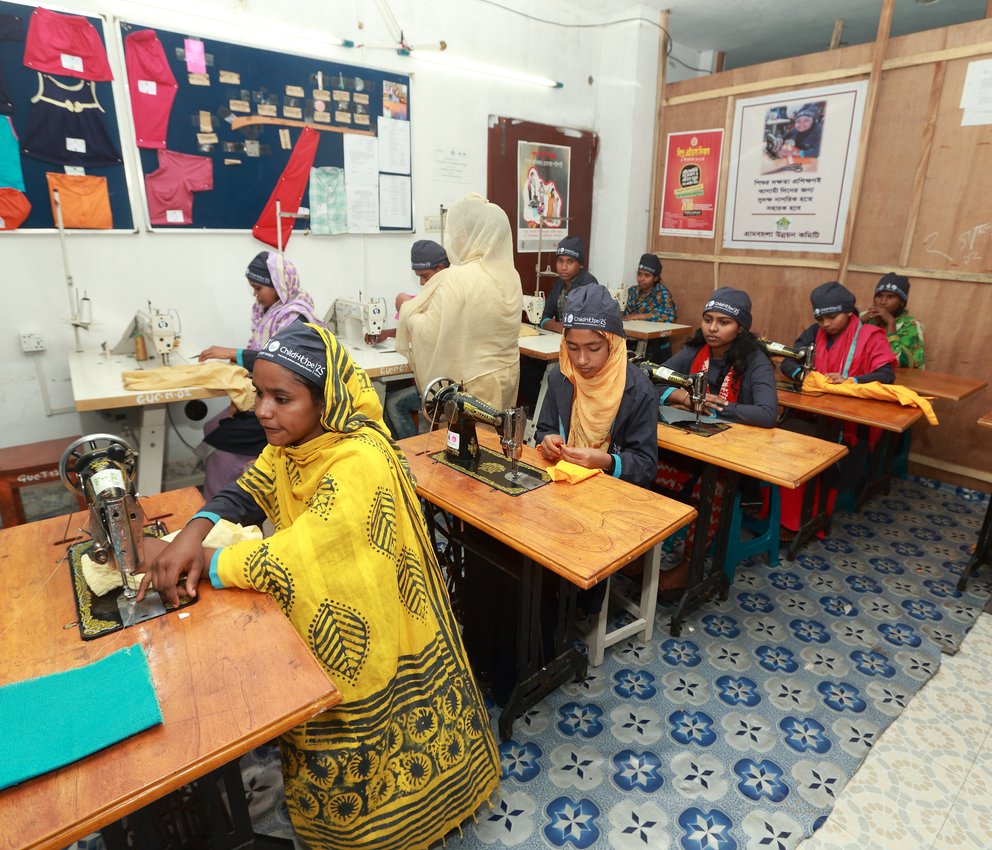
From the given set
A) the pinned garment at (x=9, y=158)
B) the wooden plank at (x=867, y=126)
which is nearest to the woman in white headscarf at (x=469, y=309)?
the pinned garment at (x=9, y=158)

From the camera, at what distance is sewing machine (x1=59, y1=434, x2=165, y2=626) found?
124cm

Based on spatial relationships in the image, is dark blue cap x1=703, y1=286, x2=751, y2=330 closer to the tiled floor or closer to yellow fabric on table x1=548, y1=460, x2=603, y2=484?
yellow fabric on table x1=548, y1=460, x2=603, y2=484

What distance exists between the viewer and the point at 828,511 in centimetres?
344

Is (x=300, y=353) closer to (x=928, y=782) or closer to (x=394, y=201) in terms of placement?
(x=928, y=782)

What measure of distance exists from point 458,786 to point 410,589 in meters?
0.59

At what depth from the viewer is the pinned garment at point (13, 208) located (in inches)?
124

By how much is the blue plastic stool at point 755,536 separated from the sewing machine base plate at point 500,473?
1105mm

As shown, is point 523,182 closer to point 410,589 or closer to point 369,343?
point 369,343

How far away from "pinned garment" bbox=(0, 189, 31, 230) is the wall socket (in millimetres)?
571

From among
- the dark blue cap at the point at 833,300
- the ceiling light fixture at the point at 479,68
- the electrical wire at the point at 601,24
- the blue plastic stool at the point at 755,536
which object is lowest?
the blue plastic stool at the point at 755,536

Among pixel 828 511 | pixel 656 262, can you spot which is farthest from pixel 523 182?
pixel 828 511

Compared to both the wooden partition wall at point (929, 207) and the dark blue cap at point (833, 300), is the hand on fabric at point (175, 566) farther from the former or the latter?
the wooden partition wall at point (929, 207)

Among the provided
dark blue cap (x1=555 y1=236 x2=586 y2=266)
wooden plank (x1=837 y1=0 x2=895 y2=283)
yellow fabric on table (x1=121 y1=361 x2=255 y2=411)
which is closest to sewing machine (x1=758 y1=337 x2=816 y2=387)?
wooden plank (x1=837 y1=0 x2=895 y2=283)

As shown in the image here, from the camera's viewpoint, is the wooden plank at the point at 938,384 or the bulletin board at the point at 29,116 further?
the wooden plank at the point at 938,384
